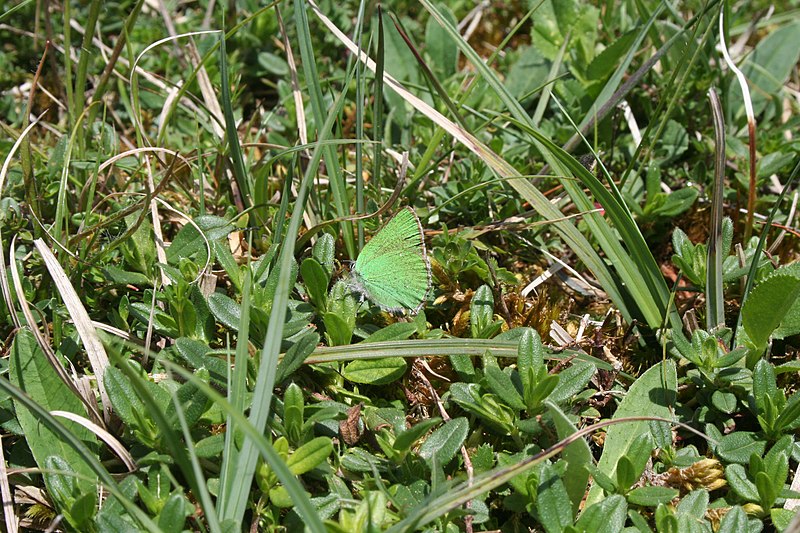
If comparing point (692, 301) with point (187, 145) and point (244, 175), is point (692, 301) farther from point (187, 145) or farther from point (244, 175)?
point (187, 145)

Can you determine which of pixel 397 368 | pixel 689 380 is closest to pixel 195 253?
pixel 397 368

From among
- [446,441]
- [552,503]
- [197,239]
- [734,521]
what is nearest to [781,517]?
[734,521]

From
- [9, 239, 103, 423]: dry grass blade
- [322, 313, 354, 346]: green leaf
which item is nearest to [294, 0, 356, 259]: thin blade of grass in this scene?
[322, 313, 354, 346]: green leaf

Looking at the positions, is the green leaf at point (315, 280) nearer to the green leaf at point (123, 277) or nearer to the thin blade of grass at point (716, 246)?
the green leaf at point (123, 277)

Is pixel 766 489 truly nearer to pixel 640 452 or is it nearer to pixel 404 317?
pixel 640 452

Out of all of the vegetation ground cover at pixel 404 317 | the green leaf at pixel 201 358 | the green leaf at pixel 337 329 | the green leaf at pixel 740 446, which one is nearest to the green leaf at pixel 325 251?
the vegetation ground cover at pixel 404 317
